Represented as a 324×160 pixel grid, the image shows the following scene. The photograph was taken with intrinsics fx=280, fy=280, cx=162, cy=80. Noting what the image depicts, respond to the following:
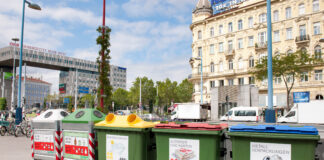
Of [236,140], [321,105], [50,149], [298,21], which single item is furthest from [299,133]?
[298,21]

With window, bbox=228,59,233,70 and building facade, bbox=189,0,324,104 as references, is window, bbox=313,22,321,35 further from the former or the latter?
window, bbox=228,59,233,70

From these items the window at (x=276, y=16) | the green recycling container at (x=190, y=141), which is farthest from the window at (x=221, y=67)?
the green recycling container at (x=190, y=141)

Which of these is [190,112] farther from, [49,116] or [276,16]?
[49,116]

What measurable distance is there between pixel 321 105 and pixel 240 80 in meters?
21.1

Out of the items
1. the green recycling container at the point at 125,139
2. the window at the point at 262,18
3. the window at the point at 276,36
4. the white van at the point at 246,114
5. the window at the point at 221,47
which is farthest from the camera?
the window at the point at 221,47

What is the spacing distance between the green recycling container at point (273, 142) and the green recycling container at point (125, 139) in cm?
187

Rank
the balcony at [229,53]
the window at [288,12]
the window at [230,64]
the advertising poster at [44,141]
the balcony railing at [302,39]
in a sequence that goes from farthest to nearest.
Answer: the window at [230,64]
the balcony at [229,53]
the window at [288,12]
the balcony railing at [302,39]
the advertising poster at [44,141]

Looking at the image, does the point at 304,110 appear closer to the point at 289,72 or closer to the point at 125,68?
the point at 289,72

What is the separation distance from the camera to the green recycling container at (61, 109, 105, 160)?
689 centimetres

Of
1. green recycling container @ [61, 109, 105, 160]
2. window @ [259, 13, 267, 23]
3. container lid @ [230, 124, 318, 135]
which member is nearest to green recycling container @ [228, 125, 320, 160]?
container lid @ [230, 124, 318, 135]

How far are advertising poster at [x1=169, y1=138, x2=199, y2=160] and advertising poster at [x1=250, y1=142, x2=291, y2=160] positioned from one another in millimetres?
1016

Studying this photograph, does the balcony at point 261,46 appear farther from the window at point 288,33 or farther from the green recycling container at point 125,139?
the green recycling container at point 125,139

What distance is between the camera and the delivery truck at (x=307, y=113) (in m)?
25.7

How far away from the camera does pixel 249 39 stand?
4631 cm
